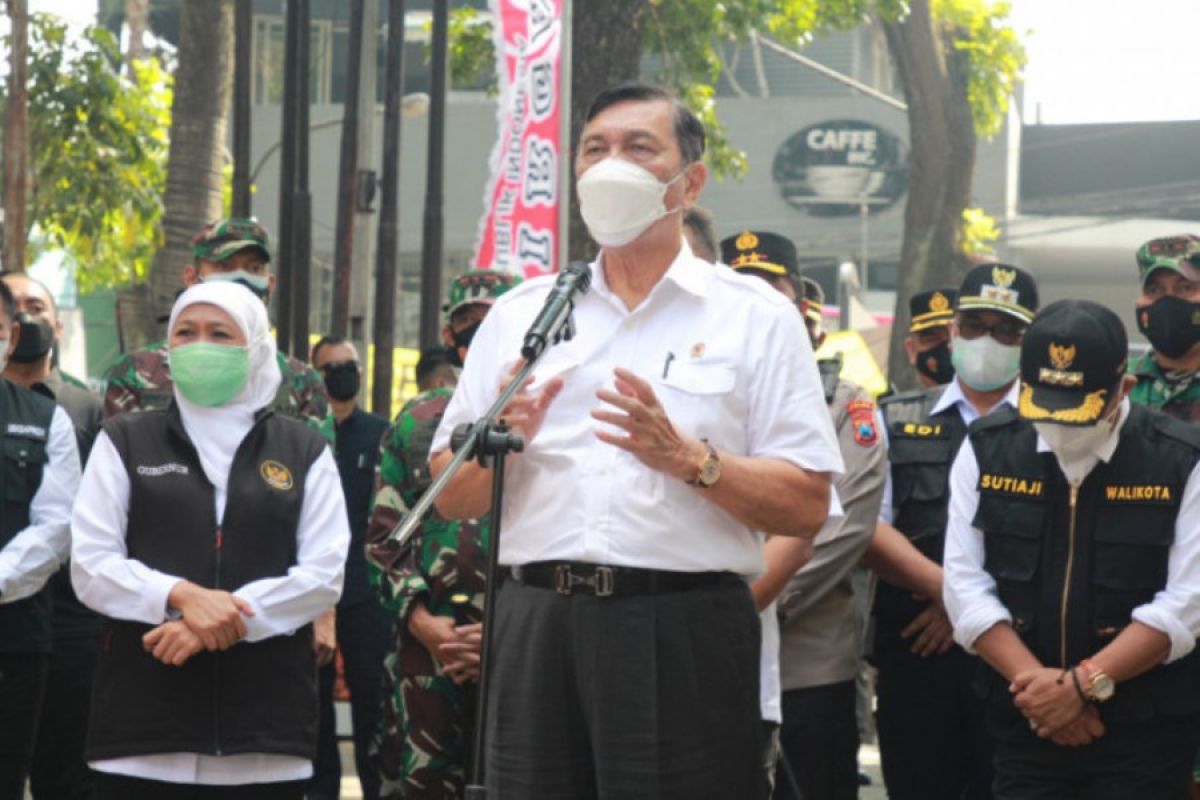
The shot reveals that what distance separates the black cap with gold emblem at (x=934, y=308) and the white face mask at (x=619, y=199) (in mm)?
3656

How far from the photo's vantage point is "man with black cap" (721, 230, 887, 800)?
22.3 feet

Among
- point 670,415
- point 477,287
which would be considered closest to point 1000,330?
point 477,287

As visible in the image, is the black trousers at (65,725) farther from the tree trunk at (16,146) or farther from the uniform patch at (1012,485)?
the tree trunk at (16,146)

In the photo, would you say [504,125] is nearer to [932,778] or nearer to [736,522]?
[932,778]

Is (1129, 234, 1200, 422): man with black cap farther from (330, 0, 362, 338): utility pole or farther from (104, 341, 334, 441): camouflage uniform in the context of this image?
(330, 0, 362, 338): utility pole

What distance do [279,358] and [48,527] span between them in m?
1.05

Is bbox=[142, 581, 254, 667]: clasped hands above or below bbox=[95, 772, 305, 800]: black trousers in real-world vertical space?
above

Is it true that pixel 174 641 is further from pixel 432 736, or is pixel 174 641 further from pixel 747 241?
pixel 747 241

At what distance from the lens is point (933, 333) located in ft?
27.5

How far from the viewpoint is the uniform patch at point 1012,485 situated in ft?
19.2

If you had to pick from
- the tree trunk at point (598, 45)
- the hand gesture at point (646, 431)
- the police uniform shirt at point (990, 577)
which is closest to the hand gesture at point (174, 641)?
the hand gesture at point (646, 431)

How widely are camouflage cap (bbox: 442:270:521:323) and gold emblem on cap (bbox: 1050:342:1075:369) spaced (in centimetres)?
251

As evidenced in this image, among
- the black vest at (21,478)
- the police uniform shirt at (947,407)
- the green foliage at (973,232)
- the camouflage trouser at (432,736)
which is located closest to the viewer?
the camouflage trouser at (432,736)

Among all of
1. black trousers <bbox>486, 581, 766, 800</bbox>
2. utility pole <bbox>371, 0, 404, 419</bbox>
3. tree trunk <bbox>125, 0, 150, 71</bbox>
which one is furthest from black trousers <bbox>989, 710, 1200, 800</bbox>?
tree trunk <bbox>125, 0, 150, 71</bbox>
